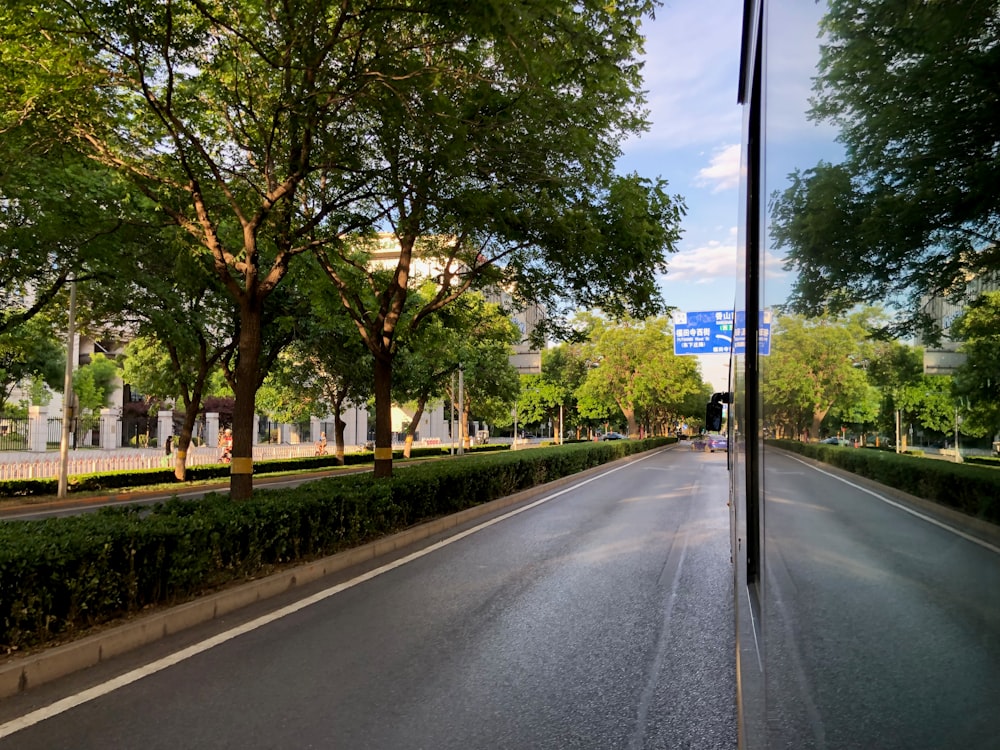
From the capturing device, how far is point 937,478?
997 mm

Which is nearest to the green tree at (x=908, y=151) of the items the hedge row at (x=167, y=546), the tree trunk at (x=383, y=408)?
the hedge row at (x=167, y=546)

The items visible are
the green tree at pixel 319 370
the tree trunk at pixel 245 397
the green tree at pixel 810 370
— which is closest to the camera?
the green tree at pixel 810 370

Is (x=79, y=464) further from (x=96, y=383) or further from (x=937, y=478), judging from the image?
(x=96, y=383)

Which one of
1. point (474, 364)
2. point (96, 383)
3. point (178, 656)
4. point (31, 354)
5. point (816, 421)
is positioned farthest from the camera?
point (96, 383)

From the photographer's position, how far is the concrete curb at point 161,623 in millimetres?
4457

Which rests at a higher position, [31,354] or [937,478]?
[31,354]

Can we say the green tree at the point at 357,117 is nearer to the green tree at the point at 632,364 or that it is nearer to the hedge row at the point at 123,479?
the hedge row at the point at 123,479

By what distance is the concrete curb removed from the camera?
14.6 ft

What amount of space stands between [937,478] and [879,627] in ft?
0.77

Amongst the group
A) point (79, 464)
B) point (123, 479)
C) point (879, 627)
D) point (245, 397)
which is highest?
point (245, 397)

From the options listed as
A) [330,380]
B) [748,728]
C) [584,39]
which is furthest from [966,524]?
[330,380]

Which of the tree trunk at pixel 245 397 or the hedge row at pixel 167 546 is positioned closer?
the hedge row at pixel 167 546

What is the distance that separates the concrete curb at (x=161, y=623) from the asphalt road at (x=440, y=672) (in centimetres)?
14

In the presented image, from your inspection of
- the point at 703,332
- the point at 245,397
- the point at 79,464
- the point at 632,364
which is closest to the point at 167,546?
the point at 245,397
